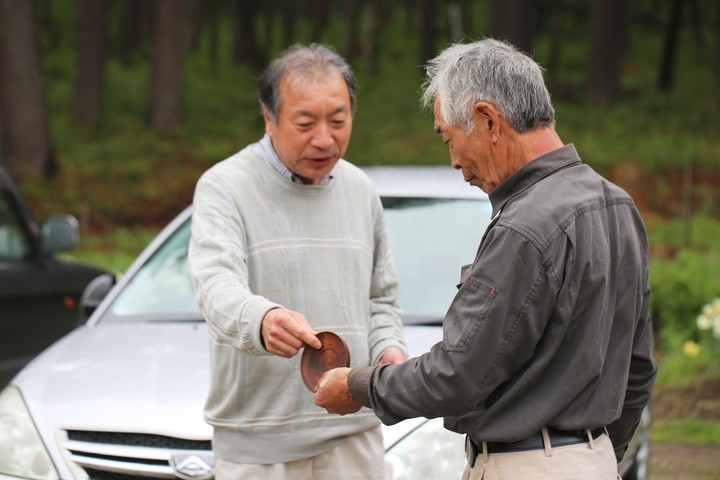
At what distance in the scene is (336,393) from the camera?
269 centimetres

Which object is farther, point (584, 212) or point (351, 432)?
point (351, 432)

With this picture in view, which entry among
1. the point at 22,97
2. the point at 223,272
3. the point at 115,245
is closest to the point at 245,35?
the point at 22,97

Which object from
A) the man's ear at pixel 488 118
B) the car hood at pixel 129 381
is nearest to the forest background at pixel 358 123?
the car hood at pixel 129 381

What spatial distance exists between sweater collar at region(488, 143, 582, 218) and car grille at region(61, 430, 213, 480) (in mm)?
1619

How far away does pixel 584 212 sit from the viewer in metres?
2.40

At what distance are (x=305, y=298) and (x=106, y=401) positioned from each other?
3.71 ft

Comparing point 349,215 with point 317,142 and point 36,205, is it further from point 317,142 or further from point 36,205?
point 36,205

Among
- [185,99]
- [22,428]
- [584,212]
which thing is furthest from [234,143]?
[584,212]

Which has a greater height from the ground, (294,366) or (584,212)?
(584,212)

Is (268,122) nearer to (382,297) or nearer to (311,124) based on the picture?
(311,124)

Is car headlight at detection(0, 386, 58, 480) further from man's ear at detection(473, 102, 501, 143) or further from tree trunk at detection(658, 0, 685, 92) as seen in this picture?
tree trunk at detection(658, 0, 685, 92)

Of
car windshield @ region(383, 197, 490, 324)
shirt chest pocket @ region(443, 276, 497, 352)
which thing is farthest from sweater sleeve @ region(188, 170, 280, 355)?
car windshield @ region(383, 197, 490, 324)

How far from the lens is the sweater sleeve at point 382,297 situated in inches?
135

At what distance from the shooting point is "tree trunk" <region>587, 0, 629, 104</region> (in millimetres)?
22375
